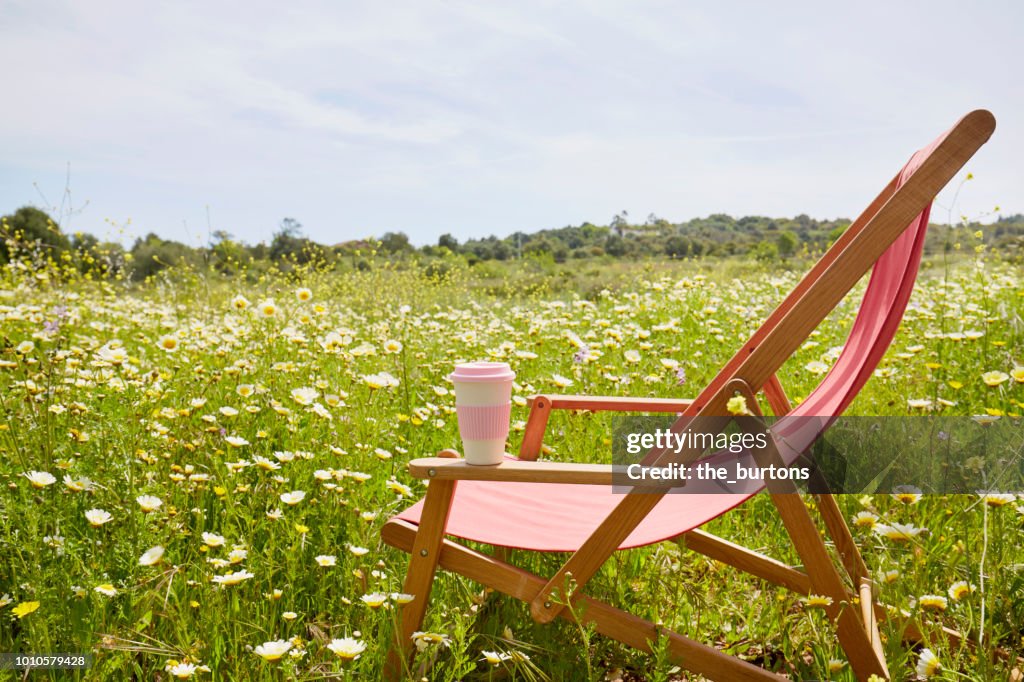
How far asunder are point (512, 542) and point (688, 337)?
3.04 meters

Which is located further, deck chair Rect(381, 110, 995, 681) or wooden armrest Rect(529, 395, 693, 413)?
wooden armrest Rect(529, 395, 693, 413)

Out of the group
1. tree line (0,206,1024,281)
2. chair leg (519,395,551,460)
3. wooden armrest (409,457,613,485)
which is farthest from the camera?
tree line (0,206,1024,281)

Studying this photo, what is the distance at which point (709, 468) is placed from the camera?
1.81m

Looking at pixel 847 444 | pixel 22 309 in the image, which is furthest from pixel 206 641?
pixel 22 309

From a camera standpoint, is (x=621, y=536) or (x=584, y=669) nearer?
(x=621, y=536)

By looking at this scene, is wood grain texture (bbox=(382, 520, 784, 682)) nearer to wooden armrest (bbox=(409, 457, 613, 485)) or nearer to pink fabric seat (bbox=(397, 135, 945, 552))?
pink fabric seat (bbox=(397, 135, 945, 552))

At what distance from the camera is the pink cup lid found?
1.61m

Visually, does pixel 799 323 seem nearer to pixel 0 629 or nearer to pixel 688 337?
pixel 0 629

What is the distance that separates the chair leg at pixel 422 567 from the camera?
1689 mm

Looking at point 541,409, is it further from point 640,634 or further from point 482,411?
point 640,634

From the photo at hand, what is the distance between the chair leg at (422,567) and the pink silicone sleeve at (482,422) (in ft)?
0.47

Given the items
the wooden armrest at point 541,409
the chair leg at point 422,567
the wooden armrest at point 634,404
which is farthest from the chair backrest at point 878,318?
the chair leg at point 422,567

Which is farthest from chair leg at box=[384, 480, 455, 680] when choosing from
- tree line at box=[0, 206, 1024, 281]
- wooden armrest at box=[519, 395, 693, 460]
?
tree line at box=[0, 206, 1024, 281]

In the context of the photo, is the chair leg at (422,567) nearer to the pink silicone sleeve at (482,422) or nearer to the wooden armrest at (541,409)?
the pink silicone sleeve at (482,422)
